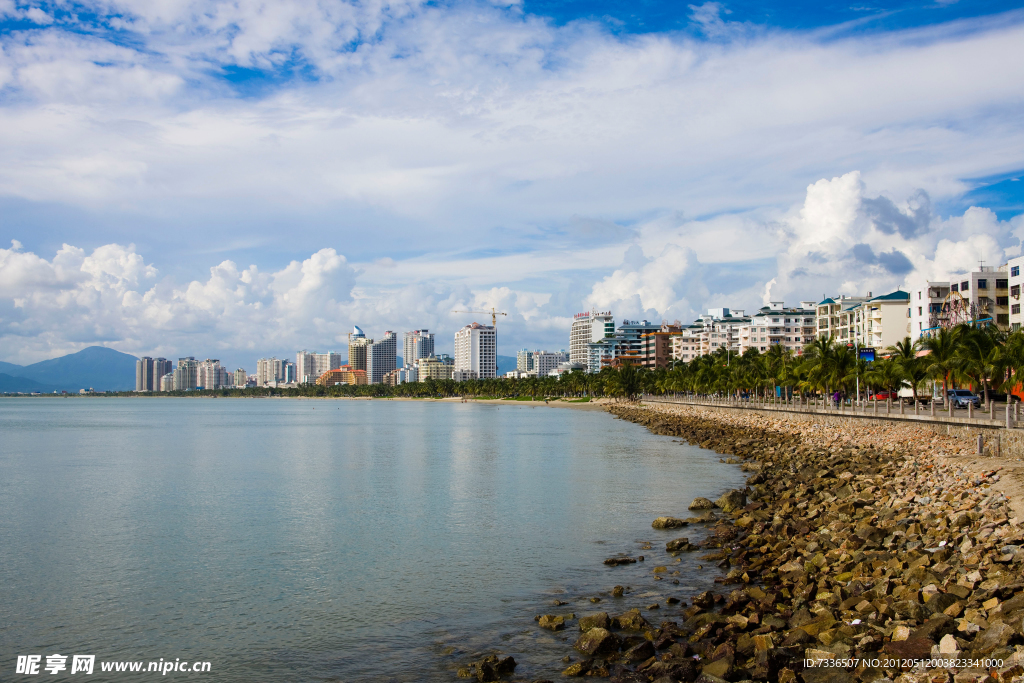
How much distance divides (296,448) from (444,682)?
193 feet

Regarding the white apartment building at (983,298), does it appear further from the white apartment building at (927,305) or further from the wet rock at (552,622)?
the wet rock at (552,622)

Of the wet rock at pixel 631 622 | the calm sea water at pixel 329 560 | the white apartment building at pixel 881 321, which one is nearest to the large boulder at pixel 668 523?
the calm sea water at pixel 329 560

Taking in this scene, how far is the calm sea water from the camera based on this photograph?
16578 mm

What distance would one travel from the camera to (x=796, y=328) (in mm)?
183125

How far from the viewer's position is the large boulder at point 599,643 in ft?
49.0

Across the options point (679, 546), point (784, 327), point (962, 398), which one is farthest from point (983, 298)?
point (679, 546)

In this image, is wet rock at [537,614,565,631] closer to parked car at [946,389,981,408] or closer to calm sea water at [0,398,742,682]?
calm sea water at [0,398,742,682]

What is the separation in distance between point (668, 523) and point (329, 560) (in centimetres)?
1247

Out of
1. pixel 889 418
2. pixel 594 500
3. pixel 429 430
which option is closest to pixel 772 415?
pixel 889 418

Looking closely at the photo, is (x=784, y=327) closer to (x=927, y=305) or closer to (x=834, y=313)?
(x=834, y=313)

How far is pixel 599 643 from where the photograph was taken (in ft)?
49.2

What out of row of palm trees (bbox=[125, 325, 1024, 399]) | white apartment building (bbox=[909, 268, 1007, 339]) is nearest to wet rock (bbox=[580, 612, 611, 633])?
row of palm trees (bbox=[125, 325, 1024, 399])

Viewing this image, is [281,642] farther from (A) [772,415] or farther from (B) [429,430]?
(B) [429,430]

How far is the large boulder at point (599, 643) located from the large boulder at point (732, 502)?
1620 cm
